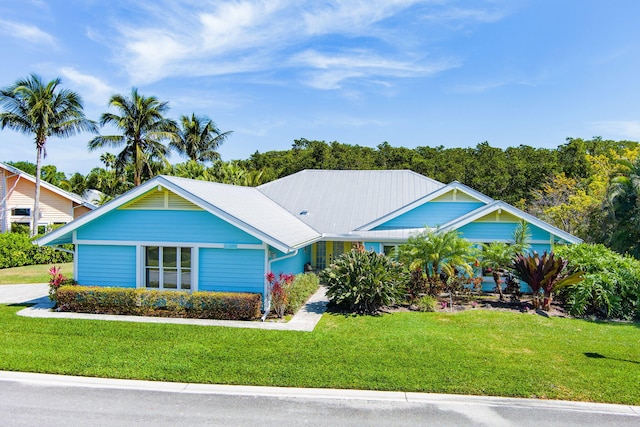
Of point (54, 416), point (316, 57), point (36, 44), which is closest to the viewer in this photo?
point (54, 416)

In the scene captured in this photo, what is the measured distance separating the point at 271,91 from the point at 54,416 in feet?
73.3

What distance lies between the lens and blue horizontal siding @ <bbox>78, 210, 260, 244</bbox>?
1526 centimetres

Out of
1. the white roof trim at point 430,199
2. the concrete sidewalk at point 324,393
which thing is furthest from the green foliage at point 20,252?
the white roof trim at point 430,199

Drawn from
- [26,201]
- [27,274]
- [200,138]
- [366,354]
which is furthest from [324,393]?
[200,138]

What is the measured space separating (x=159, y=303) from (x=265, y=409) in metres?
8.33

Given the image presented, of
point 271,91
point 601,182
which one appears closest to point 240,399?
point 271,91

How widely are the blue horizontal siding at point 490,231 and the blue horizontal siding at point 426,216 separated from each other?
5.44 ft

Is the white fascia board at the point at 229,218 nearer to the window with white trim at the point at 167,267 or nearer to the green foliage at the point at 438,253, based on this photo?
the window with white trim at the point at 167,267

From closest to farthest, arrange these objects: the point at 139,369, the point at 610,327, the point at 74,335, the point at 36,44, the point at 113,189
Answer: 1. the point at 139,369
2. the point at 74,335
3. the point at 610,327
4. the point at 36,44
5. the point at 113,189

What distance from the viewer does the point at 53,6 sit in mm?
14875

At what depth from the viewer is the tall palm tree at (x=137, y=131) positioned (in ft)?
109

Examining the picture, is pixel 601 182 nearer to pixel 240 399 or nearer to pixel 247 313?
pixel 247 313

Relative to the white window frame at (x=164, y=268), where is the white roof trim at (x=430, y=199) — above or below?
above

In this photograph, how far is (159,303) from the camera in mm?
14891
